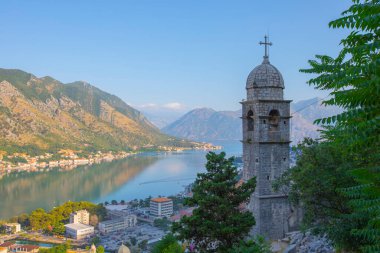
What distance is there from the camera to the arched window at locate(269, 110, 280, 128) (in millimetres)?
11570

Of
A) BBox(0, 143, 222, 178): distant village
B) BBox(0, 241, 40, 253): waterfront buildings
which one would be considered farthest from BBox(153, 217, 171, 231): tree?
BBox(0, 143, 222, 178): distant village

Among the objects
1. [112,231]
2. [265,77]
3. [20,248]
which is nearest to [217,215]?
[265,77]

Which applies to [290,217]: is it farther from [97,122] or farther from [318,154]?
[97,122]

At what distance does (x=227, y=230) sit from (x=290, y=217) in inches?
161

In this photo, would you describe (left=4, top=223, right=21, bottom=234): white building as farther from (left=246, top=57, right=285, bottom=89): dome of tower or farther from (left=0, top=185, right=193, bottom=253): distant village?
(left=246, top=57, right=285, bottom=89): dome of tower

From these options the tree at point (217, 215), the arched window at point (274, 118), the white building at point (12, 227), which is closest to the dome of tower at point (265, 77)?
the arched window at point (274, 118)

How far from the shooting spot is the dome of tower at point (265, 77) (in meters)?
11.3

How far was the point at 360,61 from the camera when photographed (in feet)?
11.0

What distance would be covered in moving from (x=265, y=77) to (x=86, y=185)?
6591cm

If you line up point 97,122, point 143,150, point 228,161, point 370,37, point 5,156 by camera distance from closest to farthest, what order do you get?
point 370,37, point 228,161, point 5,156, point 143,150, point 97,122

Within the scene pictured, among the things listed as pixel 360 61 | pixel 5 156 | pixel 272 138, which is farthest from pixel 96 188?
pixel 360 61

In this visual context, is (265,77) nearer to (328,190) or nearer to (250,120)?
(250,120)

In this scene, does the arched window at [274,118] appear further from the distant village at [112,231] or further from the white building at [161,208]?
Result: the white building at [161,208]

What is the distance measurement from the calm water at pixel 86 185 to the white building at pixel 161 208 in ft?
42.6
